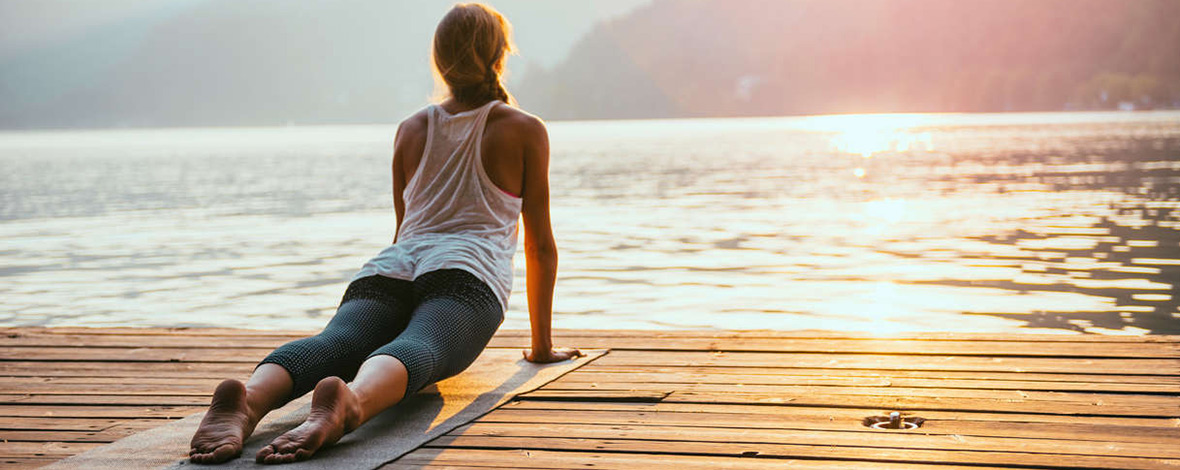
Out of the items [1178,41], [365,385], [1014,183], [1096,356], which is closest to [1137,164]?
[1014,183]

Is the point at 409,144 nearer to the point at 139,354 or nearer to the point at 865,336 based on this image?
the point at 139,354

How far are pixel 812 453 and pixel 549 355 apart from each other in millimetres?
1463

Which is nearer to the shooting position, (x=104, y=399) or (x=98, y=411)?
(x=98, y=411)

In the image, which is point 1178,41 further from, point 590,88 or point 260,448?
point 260,448

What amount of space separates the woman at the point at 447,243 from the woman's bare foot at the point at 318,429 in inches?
6.0

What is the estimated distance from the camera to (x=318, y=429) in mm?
2951

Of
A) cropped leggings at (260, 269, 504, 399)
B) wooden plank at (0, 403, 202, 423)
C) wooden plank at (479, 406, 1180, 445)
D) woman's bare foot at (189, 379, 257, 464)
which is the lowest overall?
wooden plank at (0, 403, 202, 423)

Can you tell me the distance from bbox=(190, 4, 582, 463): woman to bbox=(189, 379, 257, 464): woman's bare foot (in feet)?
0.41

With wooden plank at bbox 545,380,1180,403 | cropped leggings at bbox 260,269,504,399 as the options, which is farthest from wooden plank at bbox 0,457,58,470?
wooden plank at bbox 545,380,1180,403

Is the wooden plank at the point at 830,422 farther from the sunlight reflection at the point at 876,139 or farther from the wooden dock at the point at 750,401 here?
the sunlight reflection at the point at 876,139

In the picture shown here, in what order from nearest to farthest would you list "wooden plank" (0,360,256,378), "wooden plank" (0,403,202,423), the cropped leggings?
the cropped leggings → "wooden plank" (0,403,202,423) → "wooden plank" (0,360,256,378)

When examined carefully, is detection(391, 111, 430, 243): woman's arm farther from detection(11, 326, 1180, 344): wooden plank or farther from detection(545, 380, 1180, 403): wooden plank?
Answer: detection(11, 326, 1180, 344): wooden plank

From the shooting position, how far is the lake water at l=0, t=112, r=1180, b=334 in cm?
1001

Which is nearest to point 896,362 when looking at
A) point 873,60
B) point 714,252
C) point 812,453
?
point 812,453
